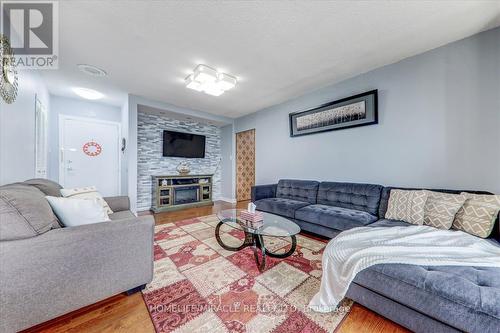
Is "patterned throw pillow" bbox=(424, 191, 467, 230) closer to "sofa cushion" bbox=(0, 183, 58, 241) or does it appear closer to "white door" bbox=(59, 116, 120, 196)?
"sofa cushion" bbox=(0, 183, 58, 241)

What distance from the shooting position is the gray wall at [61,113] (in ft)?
12.3

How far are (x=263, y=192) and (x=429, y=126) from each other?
259 centimetres

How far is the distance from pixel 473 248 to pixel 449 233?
0.28 meters

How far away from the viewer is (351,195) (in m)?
2.70

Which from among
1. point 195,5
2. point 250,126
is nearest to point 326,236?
point 195,5

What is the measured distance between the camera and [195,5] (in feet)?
5.21

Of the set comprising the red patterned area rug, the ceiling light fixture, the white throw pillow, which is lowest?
the red patterned area rug

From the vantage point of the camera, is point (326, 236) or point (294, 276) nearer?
point (294, 276)

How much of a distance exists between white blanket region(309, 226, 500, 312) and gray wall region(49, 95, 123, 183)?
5.19 m

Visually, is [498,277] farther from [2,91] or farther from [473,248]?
[2,91]

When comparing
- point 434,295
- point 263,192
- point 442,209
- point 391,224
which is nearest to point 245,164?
point 263,192

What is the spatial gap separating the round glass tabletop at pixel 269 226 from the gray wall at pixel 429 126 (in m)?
1.56

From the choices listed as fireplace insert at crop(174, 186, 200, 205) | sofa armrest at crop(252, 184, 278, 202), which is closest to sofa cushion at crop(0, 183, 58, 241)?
sofa armrest at crop(252, 184, 278, 202)

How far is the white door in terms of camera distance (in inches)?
153
